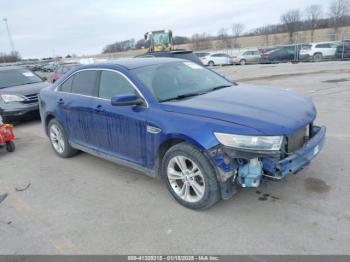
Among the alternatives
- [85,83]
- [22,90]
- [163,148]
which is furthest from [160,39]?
[163,148]

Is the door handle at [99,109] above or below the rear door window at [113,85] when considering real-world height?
below

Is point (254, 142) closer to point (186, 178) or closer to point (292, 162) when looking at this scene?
point (292, 162)

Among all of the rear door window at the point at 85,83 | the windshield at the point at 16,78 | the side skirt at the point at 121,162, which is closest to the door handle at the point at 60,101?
the rear door window at the point at 85,83

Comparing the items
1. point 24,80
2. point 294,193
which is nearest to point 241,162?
point 294,193

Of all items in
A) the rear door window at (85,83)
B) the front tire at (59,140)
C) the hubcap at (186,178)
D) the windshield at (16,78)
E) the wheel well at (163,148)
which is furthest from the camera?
the windshield at (16,78)

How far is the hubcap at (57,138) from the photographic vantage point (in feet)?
19.9

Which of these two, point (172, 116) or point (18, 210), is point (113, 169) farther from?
point (172, 116)

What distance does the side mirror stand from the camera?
4.02m

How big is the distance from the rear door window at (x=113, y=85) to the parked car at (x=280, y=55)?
2725 cm

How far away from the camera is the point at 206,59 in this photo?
3316cm

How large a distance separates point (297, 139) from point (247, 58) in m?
30.0

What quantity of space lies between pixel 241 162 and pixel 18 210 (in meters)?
2.83

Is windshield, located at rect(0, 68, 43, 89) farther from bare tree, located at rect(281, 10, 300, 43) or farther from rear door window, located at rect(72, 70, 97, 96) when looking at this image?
bare tree, located at rect(281, 10, 300, 43)

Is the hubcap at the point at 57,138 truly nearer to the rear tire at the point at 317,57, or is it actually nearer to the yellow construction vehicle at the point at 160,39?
the yellow construction vehicle at the point at 160,39
